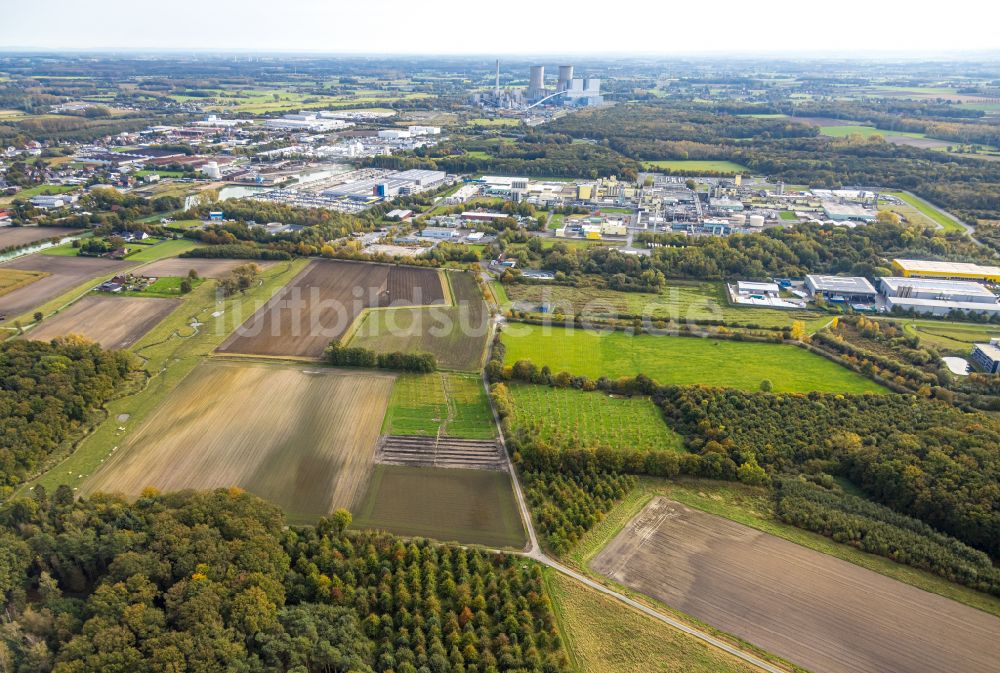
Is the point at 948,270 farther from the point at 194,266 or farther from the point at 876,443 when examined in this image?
the point at 194,266

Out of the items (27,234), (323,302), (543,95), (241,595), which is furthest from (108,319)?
(543,95)

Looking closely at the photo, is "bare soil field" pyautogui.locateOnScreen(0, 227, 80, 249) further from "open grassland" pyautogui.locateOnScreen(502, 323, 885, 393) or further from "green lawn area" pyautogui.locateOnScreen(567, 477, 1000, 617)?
"green lawn area" pyautogui.locateOnScreen(567, 477, 1000, 617)

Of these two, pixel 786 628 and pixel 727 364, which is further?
pixel 727 364

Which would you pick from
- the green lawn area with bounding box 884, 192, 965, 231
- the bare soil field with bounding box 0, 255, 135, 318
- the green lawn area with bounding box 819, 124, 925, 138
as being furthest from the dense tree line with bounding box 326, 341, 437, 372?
the green lawn area with bounding box 819, 124, 925, 138

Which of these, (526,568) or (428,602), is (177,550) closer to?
(428,602)

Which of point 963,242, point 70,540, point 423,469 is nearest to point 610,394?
point 423,469

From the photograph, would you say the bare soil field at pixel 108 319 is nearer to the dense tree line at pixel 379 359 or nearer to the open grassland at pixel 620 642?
the dense tree line at pixel 379 359
